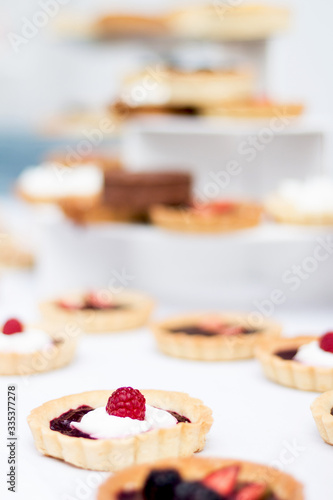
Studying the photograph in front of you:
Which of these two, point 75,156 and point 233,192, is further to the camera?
point 75,156

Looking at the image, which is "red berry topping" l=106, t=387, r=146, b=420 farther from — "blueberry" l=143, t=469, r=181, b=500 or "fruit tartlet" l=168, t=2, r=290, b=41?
"fruit tartlet" l=168, t=2, r=290, b=41

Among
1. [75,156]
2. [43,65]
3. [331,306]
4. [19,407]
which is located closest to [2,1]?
[43,65]

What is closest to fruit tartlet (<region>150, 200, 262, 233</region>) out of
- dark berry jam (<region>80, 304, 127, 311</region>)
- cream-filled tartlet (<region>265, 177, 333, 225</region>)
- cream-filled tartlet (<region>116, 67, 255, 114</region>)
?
cream-filled tartlet (<region>265, 177, 333, 225</region>)

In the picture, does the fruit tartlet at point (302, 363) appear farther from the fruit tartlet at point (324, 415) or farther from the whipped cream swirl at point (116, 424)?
the whipped cream swirl at point (116, 424)

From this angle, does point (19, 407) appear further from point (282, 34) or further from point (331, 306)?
point (282, 34)

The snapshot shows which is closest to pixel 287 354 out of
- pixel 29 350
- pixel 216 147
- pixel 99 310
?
pixel 29 350

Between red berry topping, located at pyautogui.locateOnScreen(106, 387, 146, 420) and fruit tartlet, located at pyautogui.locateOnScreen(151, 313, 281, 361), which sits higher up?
red berry topping, located at pyautogui.locateOnScreen(106, 387, 146, 420)

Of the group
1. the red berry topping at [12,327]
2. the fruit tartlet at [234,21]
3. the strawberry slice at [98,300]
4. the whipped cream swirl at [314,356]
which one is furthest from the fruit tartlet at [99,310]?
the fruit tartlet at [234,21]
